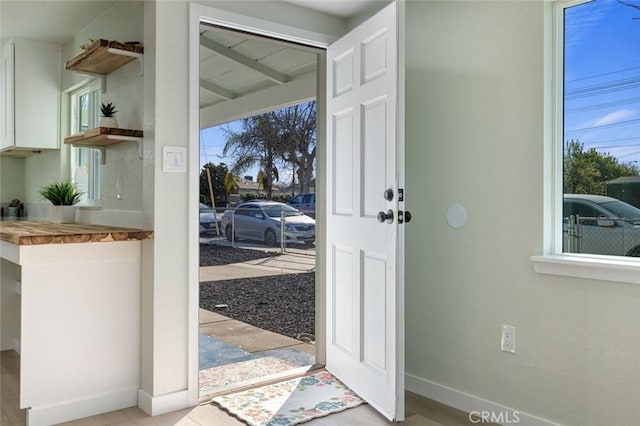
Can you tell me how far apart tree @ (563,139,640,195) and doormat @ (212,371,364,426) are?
1549mm

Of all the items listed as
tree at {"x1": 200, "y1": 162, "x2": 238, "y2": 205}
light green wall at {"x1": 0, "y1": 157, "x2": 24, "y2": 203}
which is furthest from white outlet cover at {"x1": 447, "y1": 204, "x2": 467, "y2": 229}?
light green wall at {"x1": 0, "y1": 157, "x2": 24, "y2": 203}

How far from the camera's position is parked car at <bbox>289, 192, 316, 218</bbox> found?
14.9 feet

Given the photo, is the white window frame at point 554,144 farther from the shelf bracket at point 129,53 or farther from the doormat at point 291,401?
the shelf bracket at point 129,53

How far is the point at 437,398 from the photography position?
2.72 metres

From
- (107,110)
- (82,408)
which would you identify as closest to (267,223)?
(107,110)

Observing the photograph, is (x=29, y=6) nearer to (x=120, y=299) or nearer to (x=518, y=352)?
(x=120, y=299)

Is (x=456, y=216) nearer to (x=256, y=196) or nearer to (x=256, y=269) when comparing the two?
(x=256, y=196)

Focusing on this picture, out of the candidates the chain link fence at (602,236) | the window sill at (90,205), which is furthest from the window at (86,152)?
the chain link fence at (602,236)

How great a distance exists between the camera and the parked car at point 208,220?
4656 millimetres

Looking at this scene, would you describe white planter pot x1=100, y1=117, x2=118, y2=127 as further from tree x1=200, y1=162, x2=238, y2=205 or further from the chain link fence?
the chain link fence

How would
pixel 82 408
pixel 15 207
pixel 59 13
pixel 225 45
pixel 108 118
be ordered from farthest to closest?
pixel 15 207
pixel 225 45
pixel 59 13
pixel 108 118
pixel 82 408

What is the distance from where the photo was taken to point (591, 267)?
207 centimetres

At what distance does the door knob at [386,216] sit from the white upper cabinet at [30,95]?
310 centimetres

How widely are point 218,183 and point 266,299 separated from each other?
4.17 ft
